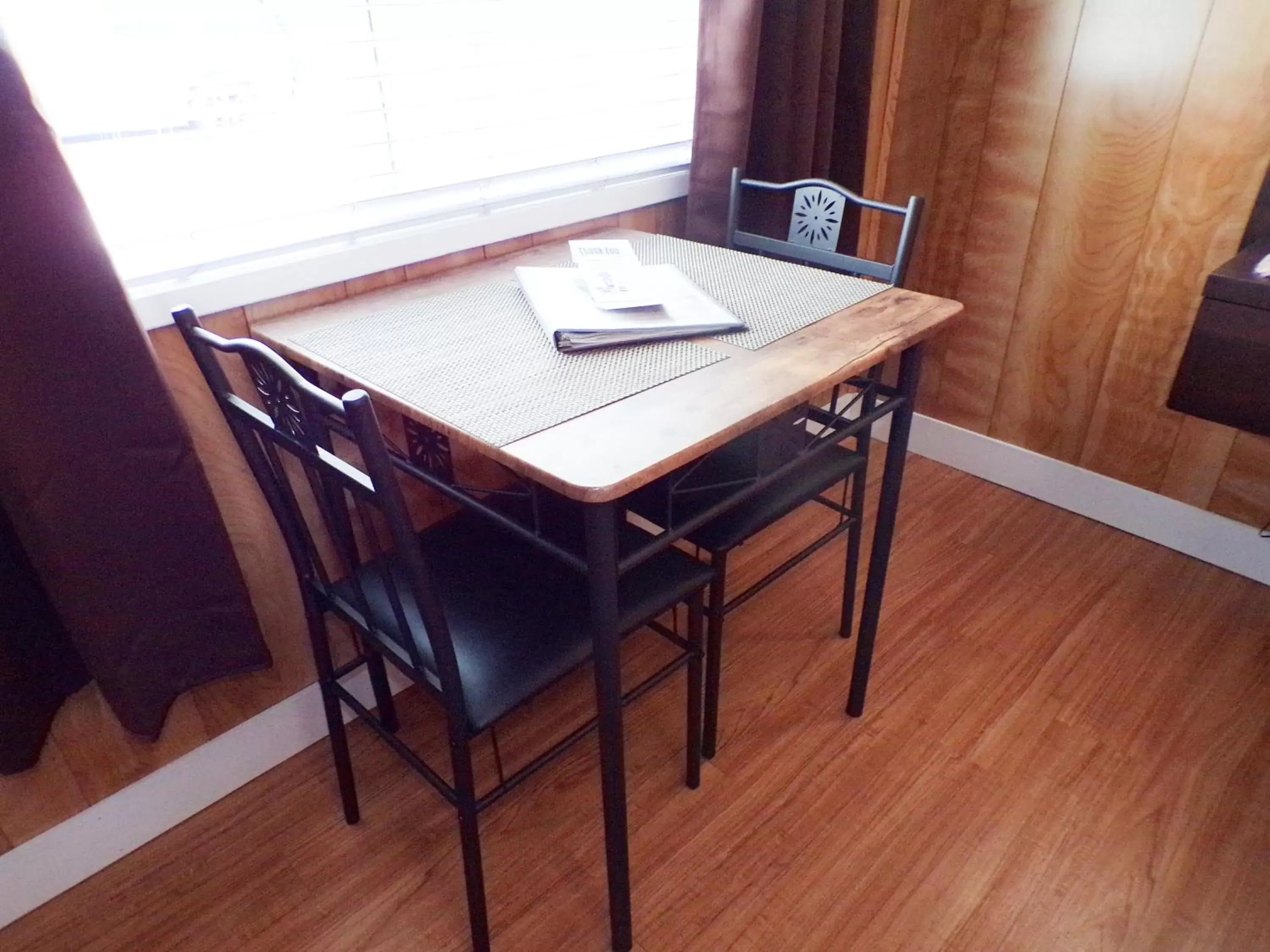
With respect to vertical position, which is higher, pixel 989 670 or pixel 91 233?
pixel 91 233

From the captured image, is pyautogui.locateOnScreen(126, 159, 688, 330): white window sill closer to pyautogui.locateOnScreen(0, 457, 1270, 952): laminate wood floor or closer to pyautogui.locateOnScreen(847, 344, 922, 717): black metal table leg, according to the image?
pyautogui.locateOnScreen(847, 344, 922, 717): black metal table leg

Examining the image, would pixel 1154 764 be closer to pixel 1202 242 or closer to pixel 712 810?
pixel 712 810

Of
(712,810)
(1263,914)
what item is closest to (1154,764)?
(1263,914)

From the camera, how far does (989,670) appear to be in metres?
1.76

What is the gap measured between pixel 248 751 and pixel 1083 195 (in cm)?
214

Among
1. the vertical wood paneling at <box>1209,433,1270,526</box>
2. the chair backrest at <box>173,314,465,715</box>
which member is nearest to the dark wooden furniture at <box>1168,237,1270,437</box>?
the vertical wood paneling at <box>1209,433,1270,526</box>

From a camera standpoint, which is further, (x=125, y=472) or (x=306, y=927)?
(x=306, y=927)

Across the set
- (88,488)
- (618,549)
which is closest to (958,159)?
(618,549)

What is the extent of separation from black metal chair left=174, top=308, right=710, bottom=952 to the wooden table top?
0.12m

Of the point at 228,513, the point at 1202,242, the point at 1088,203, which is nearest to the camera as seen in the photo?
the point at 228,513

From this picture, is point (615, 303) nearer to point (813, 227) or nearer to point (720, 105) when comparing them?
point (813, 227)

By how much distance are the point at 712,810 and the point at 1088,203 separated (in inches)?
63.4

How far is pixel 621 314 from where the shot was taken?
1215 mm

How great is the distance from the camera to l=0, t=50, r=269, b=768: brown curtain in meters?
0.97
